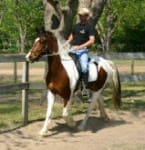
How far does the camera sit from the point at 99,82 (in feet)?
35.6

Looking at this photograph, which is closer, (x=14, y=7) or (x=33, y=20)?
(x=14, y=7)

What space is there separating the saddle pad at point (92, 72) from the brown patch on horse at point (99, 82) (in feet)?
0.40

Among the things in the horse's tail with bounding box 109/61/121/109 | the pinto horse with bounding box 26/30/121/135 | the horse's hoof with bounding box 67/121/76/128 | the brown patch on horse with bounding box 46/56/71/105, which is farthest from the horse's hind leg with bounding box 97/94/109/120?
the brown patch on horse with bounding box 46/56/71/105

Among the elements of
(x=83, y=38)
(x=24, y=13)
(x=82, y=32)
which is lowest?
(x=83, y=38)

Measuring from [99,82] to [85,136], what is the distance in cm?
131

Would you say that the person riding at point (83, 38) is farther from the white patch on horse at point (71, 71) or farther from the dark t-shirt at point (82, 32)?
the white patch on horse at point (71, 71)

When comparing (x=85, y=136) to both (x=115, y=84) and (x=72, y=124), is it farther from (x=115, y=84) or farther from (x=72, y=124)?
(x=115, y=84)

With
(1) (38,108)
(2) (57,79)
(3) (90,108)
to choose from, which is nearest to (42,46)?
(2) (57,79)

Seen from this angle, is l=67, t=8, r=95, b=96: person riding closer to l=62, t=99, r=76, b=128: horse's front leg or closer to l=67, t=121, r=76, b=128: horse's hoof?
l=62, t=99, r=76, b=128: horse's front leg

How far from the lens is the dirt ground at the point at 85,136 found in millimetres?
9109

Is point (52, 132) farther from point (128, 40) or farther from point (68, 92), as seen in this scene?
point (128, 40)

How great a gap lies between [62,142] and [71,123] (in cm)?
88

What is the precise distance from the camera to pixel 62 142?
9.45 m

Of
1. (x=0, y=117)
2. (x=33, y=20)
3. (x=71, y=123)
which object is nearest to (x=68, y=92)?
(x=71, y=123)
